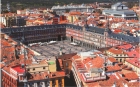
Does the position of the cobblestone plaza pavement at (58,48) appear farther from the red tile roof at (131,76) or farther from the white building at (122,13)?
the white building at (122,13)

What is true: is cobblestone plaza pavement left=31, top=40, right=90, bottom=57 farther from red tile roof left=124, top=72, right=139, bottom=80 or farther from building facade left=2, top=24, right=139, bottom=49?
red tile roof left=124, top=72, right=139, bottom=80

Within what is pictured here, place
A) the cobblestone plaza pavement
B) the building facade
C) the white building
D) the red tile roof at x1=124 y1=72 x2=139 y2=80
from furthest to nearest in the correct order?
the white building < the cobblestone plaza pavement < the building facade < the red tile roof at x1=124 y1=72 x2=139 y2=80

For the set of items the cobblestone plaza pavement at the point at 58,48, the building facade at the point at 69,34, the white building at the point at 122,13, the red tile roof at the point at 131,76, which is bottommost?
the cobblestone plaza pavement at the point at 58,48

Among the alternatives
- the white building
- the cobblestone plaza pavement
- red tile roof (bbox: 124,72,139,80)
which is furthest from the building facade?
the white building

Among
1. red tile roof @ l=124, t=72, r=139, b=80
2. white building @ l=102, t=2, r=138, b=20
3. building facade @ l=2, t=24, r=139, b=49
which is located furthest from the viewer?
white building @ l=102, t=2, r=138, b=20

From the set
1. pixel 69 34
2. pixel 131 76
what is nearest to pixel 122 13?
pixel 69 34

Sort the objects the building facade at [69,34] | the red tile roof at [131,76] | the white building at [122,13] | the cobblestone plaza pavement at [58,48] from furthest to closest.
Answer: the white building at [122,13] → the cobblestone plaza pavement at [58,48] → the building facade at [69,34] → the red tile roof at [131,76]

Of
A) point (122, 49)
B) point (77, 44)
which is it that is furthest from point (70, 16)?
point (122, 49)

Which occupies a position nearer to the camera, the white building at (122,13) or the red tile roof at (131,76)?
the red tile roof at (131,76)

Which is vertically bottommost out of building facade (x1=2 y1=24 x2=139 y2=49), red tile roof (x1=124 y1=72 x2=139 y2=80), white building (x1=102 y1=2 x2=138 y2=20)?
red tile roof (x1=124 y1=72 x2=139 y2=80)

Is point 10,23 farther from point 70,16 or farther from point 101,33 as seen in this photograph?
point 101,33

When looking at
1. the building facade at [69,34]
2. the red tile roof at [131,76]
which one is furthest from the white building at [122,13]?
the red tile roof at [131,76]

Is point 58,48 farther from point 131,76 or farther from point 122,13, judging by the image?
point 122,13
